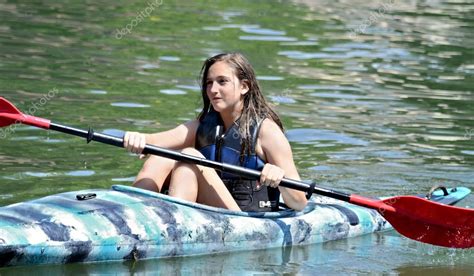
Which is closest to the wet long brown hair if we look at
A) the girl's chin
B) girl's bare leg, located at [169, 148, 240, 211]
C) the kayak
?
the girl's chin

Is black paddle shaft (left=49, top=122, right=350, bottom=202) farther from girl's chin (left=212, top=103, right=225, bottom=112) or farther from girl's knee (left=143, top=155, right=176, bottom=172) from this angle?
girl's chin (left=212, top=103, right=225, bottom=112)

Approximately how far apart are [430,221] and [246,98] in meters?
1.43

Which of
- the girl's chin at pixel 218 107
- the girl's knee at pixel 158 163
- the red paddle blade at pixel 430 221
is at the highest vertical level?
the girl's chin at pixel 218 107

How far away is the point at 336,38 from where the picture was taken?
18.6 m

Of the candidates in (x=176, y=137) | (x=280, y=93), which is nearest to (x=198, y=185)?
(x=176, y=137)

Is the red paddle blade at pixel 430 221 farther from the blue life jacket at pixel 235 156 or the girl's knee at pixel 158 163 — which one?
the girl's knee at pixel 158 163

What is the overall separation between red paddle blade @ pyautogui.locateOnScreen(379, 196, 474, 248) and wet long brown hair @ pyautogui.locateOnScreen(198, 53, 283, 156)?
958mm

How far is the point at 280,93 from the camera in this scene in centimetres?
1342

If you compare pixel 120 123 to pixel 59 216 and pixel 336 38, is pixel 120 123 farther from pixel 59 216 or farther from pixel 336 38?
pixel 336 38

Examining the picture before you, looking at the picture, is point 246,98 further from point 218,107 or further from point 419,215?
point 419,215

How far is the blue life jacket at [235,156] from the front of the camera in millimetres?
7574

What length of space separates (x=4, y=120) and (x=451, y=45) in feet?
38.7

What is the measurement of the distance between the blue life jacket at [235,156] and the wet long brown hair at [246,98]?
3 cm

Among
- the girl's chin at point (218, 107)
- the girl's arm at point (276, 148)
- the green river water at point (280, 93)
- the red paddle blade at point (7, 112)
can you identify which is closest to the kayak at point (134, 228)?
the green river water at point (280, 93)
